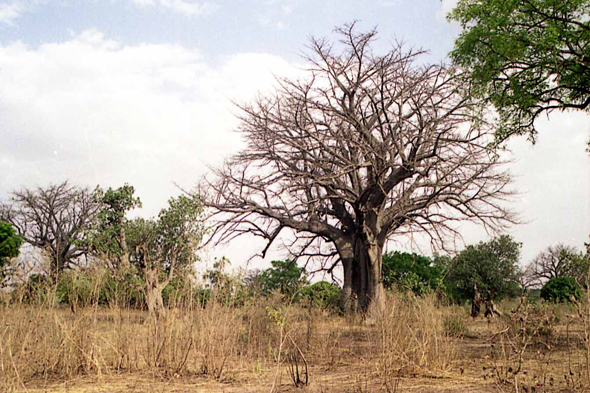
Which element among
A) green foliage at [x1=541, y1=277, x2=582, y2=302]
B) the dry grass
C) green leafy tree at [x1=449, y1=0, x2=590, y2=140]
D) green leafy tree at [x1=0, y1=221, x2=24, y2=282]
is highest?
green leafy tree at [x1=449, y1=0, x2=590, y2=140]

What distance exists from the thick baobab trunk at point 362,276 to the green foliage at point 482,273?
325 inches

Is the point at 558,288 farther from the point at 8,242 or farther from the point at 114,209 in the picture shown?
the point at 8,242

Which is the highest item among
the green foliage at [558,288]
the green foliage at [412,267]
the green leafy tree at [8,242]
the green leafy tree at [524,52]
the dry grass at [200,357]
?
the green leafy tree at [524,52]

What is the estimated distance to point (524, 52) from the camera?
36.0 ft

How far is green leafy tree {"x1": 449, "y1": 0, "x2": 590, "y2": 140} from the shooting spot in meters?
10.4

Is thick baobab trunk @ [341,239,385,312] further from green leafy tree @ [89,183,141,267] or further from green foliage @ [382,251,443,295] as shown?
green leafy tree @ [89,183,141,267]

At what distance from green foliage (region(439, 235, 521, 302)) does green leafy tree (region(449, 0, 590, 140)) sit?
41.2ft

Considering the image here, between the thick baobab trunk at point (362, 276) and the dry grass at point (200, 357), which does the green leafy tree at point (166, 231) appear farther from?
the dry grass at point (200, 357)

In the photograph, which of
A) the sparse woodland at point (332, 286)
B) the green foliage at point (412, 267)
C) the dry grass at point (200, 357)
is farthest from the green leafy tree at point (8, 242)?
the dry grass at point (200, 357)

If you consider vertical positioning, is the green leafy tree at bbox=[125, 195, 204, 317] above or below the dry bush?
above

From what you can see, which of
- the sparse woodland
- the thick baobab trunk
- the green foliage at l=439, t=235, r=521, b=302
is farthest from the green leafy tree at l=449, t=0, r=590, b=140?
the green foliage at l=439, t=235, r=521, b=302

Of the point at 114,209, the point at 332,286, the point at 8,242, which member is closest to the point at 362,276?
the point at 332,286

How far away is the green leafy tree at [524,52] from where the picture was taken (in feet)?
34.2

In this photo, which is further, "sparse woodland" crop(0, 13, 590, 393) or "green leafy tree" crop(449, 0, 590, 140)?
"green leafy tree" crop(449, 0, 590, 140)
